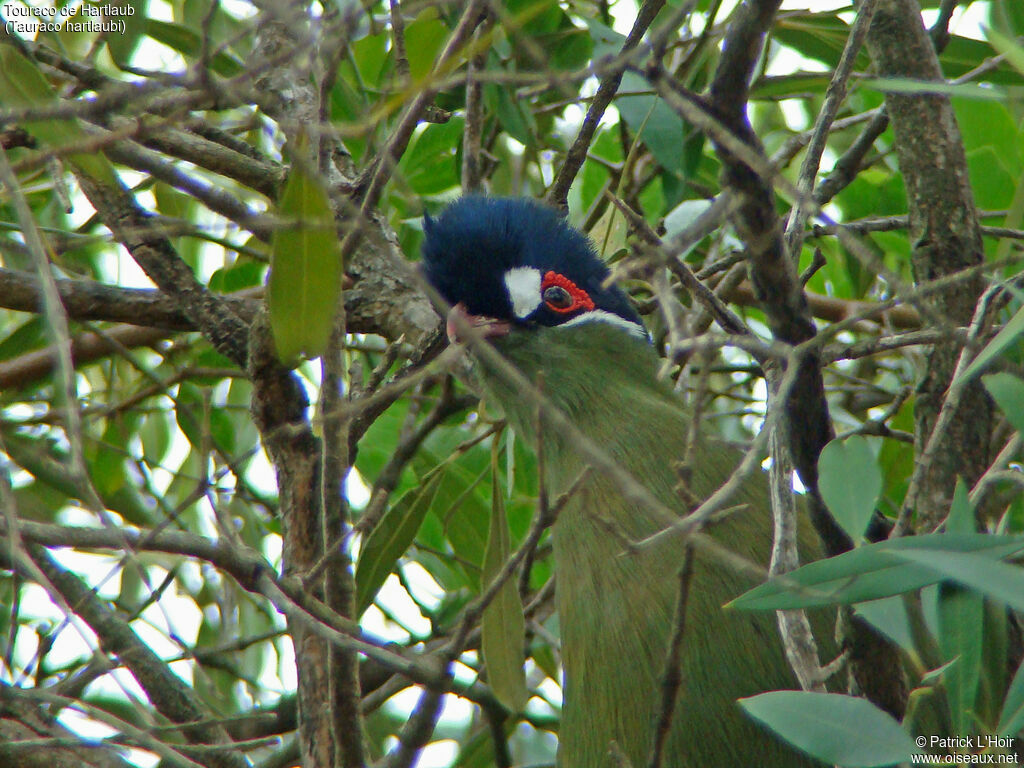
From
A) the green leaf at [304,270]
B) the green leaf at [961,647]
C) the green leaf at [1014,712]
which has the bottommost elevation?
the green leaf at [1014,712]

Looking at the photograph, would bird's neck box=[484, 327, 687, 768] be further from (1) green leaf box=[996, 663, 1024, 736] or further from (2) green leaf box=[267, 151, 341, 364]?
(1) green leaf box=[996, 663, 1024, 736]

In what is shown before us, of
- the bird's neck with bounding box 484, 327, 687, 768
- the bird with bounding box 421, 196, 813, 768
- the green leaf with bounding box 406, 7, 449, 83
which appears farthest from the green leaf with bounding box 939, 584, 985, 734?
the green leaf with bounding box 406, 7, 449, 83

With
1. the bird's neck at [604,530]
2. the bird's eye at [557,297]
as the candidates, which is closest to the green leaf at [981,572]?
the bird's neck at [604,530]

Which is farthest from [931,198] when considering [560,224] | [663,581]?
[663,581]

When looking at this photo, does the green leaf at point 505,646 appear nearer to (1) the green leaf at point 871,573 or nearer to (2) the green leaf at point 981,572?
(1) the green leaf at point 871,573

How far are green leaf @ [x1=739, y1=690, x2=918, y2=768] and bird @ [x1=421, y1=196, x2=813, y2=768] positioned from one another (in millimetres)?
373

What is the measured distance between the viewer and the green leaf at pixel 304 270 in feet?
4.76

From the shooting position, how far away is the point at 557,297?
8.30ft

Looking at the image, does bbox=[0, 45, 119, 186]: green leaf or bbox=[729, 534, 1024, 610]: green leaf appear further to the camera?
bbox=[0, 45, 119, 186]: green leaf

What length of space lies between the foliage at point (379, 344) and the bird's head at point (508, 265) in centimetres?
11

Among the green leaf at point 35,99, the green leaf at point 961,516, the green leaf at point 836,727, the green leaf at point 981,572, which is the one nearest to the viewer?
the green leaf at point 981,572

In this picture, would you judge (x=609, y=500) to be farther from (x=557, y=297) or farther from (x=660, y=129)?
(x=660, y=129)

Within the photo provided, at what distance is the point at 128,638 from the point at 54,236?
3.19 ft

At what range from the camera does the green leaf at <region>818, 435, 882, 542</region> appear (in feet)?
4.48
